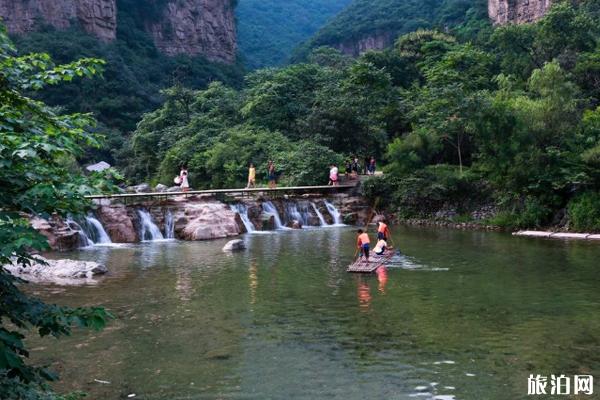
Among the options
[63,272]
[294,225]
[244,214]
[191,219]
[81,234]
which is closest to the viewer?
[63,272]

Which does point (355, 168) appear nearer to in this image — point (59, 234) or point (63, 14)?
point (59, 234)

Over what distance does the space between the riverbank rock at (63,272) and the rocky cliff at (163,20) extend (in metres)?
58.4

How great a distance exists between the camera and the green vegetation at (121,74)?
61.1 meters

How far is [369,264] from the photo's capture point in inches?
703

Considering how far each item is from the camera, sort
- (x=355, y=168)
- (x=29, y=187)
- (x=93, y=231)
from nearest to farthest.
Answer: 1. (x=29, y=187)
2. (x=93, y=231)
3. (x=355, y=168)

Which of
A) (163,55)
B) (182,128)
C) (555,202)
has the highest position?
(163,55)

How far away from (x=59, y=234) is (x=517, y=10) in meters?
66.6

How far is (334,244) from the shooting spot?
2456 centimetres

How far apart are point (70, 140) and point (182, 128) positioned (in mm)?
43776

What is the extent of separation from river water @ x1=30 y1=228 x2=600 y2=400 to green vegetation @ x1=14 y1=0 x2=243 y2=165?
38513 millimetres

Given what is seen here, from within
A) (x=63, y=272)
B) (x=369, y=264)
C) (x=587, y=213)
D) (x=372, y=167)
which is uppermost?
(x=372, y=167)

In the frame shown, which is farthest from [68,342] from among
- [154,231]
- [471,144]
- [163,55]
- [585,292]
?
[163,55]

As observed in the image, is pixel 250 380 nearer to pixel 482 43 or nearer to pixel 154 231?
pixel 154 231

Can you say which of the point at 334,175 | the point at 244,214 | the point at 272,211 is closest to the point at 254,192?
the point at 272,211
